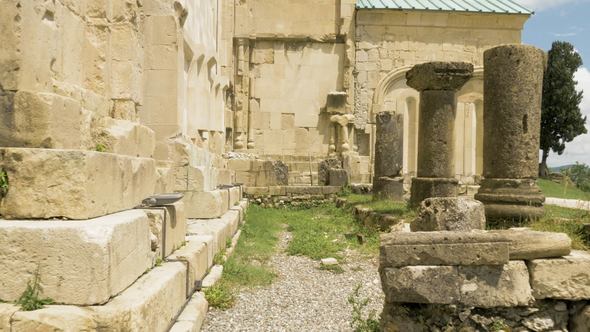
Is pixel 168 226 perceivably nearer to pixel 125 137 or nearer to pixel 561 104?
pixel 125 137

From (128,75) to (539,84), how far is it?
5699mm

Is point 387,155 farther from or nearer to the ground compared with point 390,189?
farther from the ground

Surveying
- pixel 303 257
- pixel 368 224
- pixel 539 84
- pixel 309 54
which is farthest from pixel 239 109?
pixel 539 84

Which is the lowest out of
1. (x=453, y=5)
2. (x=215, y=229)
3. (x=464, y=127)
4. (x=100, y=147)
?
(x=215, y=229)

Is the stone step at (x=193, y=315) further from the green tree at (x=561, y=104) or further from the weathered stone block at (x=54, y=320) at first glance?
the green tree at (x=561, y=104)

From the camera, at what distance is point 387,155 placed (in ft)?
40.1

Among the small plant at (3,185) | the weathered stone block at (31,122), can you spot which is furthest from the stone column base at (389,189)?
the small plant at (3,185)

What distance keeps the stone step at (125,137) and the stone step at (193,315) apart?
1260 mm

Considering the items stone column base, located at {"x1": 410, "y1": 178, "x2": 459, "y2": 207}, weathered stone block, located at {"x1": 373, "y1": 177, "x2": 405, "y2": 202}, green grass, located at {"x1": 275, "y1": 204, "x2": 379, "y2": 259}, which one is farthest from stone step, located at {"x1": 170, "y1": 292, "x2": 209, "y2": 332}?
weathered stone block, located at {"x1": 373, "y1": 177, "x2": 405, "y2": 202}

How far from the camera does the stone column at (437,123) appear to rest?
8.49m

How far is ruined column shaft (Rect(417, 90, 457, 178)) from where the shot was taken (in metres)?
8.71

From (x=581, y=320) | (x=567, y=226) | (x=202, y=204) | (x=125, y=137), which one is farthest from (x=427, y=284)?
(x=202, y=204)

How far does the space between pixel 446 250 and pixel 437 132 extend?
542cm

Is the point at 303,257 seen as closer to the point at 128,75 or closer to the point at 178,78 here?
the point at 178,78
